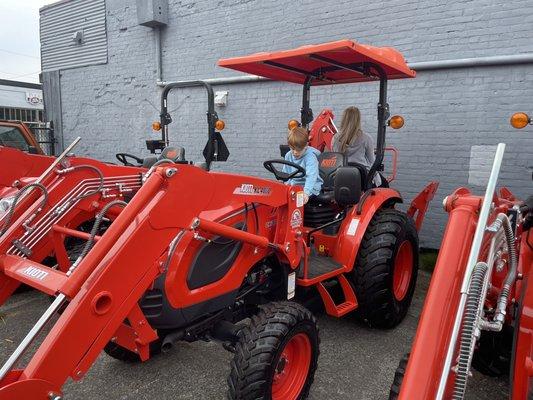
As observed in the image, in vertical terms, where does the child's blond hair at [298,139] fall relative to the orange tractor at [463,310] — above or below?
above

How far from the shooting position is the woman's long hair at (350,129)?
423cm

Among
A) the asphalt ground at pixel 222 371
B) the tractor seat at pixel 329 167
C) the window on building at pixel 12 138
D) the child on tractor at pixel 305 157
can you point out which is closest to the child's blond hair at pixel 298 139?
the child on tractor at pixel 305 157

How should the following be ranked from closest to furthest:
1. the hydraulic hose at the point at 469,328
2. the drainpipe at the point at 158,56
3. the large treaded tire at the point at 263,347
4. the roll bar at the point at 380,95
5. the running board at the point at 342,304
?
the hydraulic hose at the point at 469,328
the large treaded tire at the point at 263,347
the running board at the point at 342,304
the roll bar at the point at 380,95
the drainpipe at the point at 158,56

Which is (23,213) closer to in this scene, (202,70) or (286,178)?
(286,178)

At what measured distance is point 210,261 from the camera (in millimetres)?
2520

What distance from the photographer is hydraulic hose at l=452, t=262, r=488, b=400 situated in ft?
4.67

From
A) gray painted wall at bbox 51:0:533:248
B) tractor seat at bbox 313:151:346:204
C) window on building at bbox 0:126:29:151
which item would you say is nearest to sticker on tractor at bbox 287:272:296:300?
tractor seat at bbox 313:151:346:204

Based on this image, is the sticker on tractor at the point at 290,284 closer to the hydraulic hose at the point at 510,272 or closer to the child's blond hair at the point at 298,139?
the child's blond hair at the point at 298,139

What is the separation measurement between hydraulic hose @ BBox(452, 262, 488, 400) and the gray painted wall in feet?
14.1

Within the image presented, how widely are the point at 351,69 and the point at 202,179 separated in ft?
7.34

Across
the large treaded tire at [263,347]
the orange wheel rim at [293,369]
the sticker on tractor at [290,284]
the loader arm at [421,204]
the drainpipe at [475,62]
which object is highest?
the drainpipe at [475,62]

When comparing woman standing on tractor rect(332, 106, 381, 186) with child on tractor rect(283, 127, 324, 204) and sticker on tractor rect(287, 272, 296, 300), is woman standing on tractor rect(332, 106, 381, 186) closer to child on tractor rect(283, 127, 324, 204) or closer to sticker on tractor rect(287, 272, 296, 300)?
child on tractor rect(283, 127, 324, 204)

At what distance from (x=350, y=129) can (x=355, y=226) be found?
1.11m

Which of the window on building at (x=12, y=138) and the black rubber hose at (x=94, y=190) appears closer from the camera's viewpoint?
the black rubber hose at (x=94, y=190)
